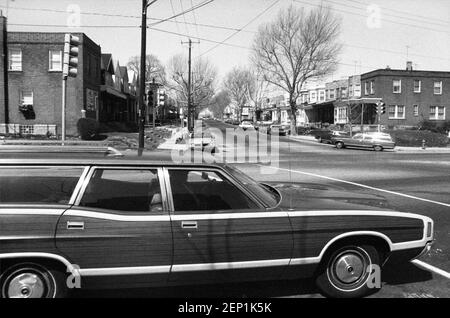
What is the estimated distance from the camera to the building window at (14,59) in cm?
3284

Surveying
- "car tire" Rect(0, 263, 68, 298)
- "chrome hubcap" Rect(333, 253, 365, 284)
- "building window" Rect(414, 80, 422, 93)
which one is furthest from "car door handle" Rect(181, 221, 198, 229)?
"building window" Rect(414, 80, 422, 93)

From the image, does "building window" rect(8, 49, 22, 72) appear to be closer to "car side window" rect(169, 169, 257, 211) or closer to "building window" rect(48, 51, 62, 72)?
"building window" rect(48, 51, 62, 72)

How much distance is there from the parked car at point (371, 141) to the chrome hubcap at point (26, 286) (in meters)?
32.7

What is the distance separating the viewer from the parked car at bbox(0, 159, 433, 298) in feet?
12.3

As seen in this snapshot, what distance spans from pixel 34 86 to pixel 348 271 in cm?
3281

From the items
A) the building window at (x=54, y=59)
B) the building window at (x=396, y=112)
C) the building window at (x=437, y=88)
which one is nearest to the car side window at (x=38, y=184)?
the building window at (x=54, y=59)

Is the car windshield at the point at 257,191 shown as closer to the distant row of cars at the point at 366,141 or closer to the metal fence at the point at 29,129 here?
the metal fence at the point at 29,129

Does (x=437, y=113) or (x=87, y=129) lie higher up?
(x=437, y=113)

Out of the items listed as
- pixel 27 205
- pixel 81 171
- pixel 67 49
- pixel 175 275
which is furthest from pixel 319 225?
pixel 67 49

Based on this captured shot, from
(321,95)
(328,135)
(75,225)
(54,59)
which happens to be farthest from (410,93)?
(75,225)

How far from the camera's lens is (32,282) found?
12.3 ft

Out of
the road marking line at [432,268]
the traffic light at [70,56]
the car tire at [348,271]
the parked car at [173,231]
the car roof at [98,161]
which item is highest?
the traffic light at [70,56]

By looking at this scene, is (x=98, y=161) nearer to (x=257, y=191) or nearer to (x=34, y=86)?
(x=257, y=191)
